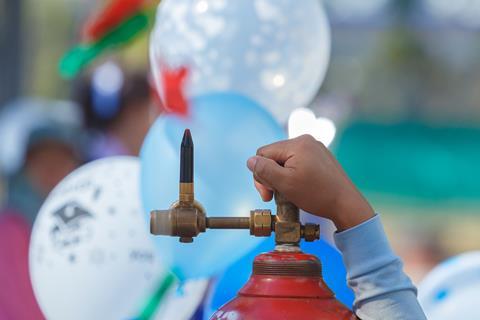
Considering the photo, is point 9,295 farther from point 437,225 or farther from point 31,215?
point 437,225

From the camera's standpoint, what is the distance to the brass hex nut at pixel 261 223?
1384mm

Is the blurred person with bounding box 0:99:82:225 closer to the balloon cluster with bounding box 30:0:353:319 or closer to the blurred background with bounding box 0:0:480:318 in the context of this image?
the blurred background with bounding box 0:0:480:318

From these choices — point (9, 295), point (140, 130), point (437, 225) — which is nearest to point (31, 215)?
point (140, 130)

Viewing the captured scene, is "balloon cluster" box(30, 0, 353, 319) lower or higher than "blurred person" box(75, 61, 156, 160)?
lower

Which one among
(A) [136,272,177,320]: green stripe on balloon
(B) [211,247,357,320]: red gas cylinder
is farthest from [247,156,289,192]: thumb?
(A) [136,272,177,320]: green stripe on balloon

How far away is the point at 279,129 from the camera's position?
73.3 inches

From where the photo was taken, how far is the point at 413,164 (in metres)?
7.12

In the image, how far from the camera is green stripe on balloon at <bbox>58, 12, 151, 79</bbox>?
2.50m

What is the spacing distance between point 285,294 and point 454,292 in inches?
32.5

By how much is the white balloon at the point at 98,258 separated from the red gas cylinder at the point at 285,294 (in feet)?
2.14

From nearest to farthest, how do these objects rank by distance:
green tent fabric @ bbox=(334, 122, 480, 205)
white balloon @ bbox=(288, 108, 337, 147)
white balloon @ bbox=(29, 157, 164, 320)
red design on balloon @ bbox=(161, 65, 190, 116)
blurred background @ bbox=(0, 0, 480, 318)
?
white balloon @ bbox=(288, 108, 337, 147)
red design on balloon @ bbox=(161, 65, 190, 116)
white balloon @ bbox=(29, 157, 164, 320)
blurred background @ bbox=(0, 0, 480, 318)
green tent fabric @ bbox=(334, 122, 480, 205)

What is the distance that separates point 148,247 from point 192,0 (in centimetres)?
51

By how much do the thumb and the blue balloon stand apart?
43 centimetres

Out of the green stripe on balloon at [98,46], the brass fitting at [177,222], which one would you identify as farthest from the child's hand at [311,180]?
the green stripe on balloon at [98,46]
